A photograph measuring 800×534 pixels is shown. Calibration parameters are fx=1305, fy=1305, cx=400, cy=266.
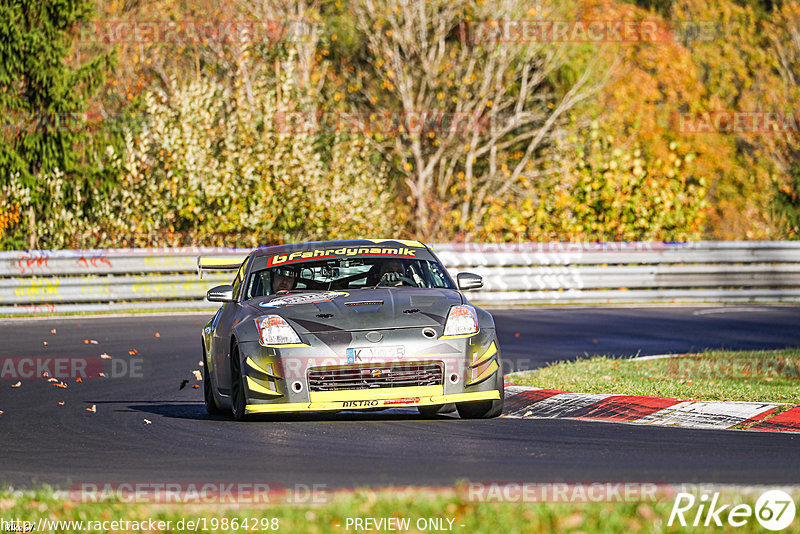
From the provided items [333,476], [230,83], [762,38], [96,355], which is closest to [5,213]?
[96,355]

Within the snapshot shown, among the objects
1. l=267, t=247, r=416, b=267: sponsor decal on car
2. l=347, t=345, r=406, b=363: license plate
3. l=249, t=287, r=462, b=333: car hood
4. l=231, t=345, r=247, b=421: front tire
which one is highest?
l=267, t=247, r=416, b=267: sponsor decal on car

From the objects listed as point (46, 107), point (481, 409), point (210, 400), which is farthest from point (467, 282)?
point (46, 107)

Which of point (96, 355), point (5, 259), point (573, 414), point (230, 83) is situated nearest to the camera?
point (573, 414)

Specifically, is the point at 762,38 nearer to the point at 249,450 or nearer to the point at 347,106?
the point at 347,106

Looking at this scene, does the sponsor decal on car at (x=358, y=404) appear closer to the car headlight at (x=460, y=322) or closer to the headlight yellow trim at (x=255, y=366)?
the headlight yellow trim at (x=255, y=366)

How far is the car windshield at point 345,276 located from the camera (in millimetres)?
10453

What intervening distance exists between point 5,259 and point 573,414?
1429 cm

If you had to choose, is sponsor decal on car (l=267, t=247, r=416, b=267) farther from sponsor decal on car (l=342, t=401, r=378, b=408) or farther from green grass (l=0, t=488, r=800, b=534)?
green grass (l=0, t=488, r=800, b=534)

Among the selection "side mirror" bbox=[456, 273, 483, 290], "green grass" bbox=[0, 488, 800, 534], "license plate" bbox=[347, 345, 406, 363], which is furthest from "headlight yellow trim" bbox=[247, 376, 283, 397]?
"green grass" bbox=[0, 488, 800, 534]

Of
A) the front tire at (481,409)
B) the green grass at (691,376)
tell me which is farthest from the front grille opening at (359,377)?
the green grass at (691,376)

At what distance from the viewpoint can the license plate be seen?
8938 millimetres

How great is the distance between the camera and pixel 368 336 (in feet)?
29.5

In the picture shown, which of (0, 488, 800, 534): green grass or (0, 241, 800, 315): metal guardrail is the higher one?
(0, 488, 800, 534): green grass

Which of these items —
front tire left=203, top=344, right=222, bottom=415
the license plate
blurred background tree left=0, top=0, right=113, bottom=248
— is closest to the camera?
the license plate
